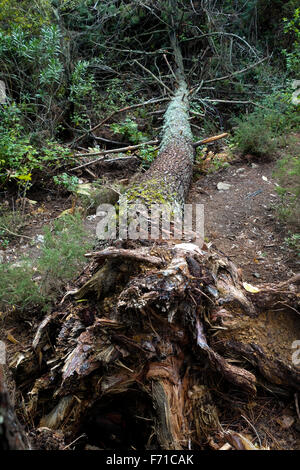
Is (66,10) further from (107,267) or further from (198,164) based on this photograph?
(107,267)

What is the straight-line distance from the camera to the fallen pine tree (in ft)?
5.67

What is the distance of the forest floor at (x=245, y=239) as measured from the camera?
1.74 metres

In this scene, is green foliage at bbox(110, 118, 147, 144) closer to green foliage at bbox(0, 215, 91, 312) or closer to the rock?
the rock

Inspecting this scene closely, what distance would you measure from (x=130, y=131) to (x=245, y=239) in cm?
276

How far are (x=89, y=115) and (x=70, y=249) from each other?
11.8 feet

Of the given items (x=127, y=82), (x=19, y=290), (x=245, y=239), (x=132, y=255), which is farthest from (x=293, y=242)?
(x=127, y=82)

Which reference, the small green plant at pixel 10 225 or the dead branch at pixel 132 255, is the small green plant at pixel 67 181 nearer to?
the small green plant at pixel 10 225

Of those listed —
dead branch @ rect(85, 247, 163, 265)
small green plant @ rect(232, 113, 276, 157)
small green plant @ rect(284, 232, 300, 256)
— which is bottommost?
small green plant @ rect(284, 232, 300, 256)

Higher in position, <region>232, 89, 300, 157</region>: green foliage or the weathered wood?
<region>232, 89, 300, 157</region>: green foliage

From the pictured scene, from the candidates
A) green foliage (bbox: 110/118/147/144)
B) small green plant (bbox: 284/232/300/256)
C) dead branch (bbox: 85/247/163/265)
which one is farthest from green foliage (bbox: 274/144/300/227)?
green foliage (bbox: 110/118/147/144)

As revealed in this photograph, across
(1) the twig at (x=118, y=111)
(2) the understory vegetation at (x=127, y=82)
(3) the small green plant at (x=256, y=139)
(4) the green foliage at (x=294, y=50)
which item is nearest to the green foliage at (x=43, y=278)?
(2) the understory vegetation at (x=127, y=82)

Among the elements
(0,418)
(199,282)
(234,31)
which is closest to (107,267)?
(199,282)

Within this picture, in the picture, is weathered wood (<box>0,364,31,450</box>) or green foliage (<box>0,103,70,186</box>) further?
green foliage (<box>0,103,70,186</box>)

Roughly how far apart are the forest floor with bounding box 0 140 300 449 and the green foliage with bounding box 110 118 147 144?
0.68 metres
